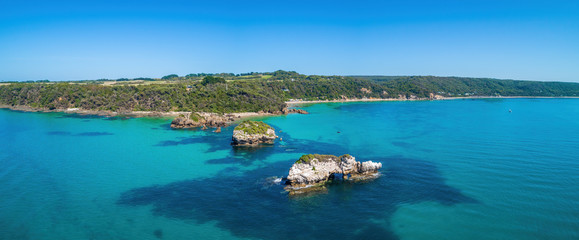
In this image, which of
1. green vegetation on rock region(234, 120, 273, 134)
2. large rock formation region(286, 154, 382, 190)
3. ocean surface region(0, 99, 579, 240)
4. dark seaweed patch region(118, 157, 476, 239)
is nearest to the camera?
dark seaweed patch region(118, 157, 476, 239)

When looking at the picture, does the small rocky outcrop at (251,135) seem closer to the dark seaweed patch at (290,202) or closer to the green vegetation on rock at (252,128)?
the green vegetation on rock at (252,128)

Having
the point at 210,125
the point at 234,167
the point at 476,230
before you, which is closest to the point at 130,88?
the point at 210,125

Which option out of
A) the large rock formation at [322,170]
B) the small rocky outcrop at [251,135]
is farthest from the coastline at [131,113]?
the large rock formation at [322,170]

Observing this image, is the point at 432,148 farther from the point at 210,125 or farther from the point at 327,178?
the point at 210,125

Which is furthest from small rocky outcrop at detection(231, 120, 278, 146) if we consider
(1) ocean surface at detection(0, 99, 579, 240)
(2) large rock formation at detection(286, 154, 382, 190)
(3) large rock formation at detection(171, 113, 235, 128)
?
(2) large rock formation at detection(286, 154, 382, 190)

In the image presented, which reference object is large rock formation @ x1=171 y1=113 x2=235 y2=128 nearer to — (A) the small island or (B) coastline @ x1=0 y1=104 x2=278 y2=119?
(A) the small island
